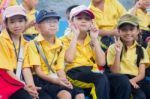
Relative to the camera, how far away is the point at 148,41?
4438mm

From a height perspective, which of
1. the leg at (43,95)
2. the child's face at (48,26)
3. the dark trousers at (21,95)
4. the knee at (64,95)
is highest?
the child's face at (48,26)

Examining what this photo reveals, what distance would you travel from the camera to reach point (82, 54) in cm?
388

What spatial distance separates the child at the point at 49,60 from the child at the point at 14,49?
89 mm

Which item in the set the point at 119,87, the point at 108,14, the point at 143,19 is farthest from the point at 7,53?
the point at 143,19

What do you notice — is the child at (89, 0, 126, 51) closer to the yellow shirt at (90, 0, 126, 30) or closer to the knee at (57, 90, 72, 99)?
the yellow shirt at (90, 0, 126, 30)

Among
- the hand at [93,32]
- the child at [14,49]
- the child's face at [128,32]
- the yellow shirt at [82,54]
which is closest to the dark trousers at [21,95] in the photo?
the child at [14,49]

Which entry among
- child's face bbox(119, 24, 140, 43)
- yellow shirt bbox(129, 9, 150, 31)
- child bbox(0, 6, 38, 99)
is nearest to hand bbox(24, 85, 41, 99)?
child bbox(0, 6, 38, 99)

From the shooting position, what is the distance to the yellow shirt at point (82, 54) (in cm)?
382

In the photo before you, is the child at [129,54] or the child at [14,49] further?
the child at [129,54]

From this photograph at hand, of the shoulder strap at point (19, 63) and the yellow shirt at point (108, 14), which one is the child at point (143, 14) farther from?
the shoulder strap at point (19, 63)

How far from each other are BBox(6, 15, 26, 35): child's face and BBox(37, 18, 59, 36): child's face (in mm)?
167

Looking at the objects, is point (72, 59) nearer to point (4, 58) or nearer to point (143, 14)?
point (4, 58)

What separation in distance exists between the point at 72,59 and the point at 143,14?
128cm

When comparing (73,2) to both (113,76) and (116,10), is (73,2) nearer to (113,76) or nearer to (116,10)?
(116,10)
